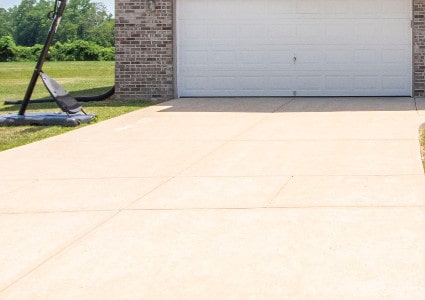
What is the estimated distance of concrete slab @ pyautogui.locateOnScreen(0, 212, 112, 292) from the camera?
547 centimetres

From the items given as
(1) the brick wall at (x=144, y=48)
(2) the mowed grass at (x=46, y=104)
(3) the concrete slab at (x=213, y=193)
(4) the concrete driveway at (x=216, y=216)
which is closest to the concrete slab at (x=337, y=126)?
(4) the concrete driveway at (x=216, y=216)

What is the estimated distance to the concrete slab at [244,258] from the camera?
4848mm

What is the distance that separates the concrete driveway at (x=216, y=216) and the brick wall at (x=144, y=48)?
7.45 meters

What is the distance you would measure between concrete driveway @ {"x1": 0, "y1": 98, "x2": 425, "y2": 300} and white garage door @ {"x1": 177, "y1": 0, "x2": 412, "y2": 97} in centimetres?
701

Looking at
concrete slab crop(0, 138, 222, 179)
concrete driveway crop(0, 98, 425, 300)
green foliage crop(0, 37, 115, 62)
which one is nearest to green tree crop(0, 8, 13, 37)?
green foliage crop(0, 37, 115, 62)

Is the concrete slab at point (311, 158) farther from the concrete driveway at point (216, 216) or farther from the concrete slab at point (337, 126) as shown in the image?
the concrete slab at point (337, 126)

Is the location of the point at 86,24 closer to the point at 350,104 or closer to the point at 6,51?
the point at 6,51

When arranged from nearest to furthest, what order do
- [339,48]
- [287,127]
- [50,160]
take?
[50,160]
[287,127]
[339,48]

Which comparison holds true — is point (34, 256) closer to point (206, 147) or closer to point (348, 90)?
point (206, 147)

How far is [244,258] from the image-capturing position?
5477 millimetres

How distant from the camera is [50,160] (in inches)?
398

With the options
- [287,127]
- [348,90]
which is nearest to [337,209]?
[287,127]

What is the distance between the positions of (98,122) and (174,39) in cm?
563

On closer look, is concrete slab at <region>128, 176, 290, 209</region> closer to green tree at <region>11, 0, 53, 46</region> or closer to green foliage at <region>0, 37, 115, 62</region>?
green foliage at <region>0, 37, 115, 62</region>
